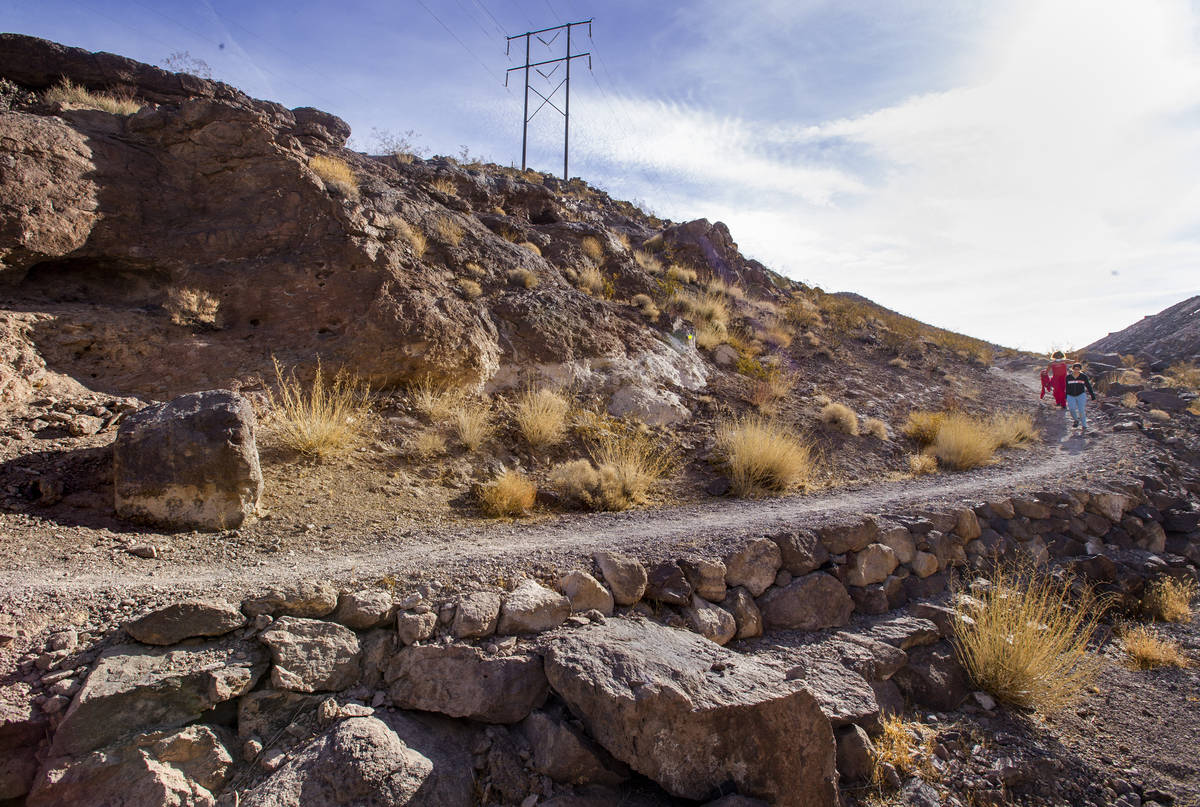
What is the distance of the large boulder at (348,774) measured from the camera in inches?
87.8

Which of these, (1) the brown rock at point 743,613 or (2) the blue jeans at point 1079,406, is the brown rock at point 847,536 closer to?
(1) the brown rock at point 743,613

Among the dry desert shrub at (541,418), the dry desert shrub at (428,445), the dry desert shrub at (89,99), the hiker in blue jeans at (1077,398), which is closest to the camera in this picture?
the dry desert shrub at (428,445)

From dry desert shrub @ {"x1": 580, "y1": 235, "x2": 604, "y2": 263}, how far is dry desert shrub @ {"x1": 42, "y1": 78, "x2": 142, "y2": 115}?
848 centimetres

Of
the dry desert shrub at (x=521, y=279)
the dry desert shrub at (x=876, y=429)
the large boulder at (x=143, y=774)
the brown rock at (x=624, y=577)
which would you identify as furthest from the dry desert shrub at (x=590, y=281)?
the large boulder at (x=143, y=774)

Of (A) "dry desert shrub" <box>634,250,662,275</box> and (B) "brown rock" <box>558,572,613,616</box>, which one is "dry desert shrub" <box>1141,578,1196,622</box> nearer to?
(B) "brown rock" <box>558,572,613,616</box>

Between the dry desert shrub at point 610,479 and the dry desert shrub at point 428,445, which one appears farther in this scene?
the dry desert shrub at point 428,445

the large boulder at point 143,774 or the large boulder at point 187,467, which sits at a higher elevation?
the large boulder at point 187,467

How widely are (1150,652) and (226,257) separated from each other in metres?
11.2

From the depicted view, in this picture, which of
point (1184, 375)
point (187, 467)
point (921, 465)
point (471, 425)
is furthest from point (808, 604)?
point (1184, 375)

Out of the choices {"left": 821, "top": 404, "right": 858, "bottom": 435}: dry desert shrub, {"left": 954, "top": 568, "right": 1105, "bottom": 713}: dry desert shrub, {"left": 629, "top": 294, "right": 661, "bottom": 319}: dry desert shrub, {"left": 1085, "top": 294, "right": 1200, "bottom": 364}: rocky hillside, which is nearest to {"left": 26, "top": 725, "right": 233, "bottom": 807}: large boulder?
{"left": 954, "top": 568, "right": 1105, "bottom": 713}: dry desert shrub

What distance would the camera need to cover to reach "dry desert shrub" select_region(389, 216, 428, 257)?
8.94m

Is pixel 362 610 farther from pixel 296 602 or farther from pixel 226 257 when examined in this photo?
pixel 226 257

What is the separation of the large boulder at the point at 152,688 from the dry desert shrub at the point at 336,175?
7903 millimetres

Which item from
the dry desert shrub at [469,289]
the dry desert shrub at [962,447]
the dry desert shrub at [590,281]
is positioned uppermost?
the dry desert shrub at [590,281]
